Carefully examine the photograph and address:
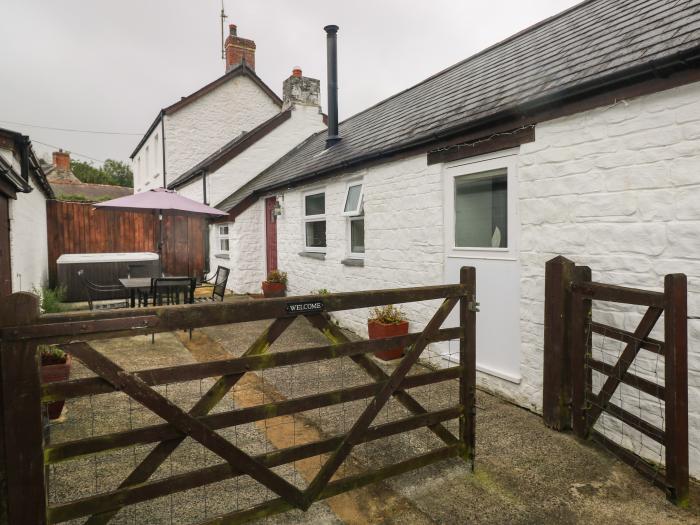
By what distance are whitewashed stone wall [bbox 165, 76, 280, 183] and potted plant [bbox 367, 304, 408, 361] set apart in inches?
540

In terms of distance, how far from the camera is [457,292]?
9.61 feet

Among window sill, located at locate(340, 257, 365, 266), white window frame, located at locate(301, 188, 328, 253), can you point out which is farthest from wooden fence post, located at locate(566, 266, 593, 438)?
white window frame, located at locate(301, 188, 328, 253)

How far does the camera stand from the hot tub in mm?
9852

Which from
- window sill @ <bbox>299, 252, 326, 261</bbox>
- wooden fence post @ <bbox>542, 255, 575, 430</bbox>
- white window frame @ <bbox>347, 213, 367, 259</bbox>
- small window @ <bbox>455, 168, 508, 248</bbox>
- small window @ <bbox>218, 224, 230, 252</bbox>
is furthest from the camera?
small window @ <bbox>218, 224, 230, 252</bbox>

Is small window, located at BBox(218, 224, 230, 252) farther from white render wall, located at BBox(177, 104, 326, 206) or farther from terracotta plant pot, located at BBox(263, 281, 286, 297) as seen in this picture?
terracotta plant pot, located at BBox(263, 281, 286, 297)

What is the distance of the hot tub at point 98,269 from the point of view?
9.85 meters

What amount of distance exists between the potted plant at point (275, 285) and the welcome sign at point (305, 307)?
24.0 feet

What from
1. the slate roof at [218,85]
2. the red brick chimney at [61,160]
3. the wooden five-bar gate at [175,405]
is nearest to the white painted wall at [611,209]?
the wooden five-bar gate at [175,405]

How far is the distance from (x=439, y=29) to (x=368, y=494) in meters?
14.9

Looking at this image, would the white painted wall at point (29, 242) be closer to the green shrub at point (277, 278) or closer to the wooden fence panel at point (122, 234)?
the wooden fence panel at point (122, 234)

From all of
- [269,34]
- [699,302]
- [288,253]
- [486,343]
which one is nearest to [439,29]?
[269,34]

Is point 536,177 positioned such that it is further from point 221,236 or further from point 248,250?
point 221,236

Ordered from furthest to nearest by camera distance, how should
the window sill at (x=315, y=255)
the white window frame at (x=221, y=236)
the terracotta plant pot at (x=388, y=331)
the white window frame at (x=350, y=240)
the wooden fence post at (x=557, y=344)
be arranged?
1. the white window frame at (x=221, y=236)
2. the window sill at (x=315, y=255)
3. the white window frame at (x=350, y=240)
4. the terracotta plant pot at (x=388, y=331)
5. the wooden fence post at (x=557, y=344)

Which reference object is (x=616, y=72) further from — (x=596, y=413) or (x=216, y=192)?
(x=216, y=192)
